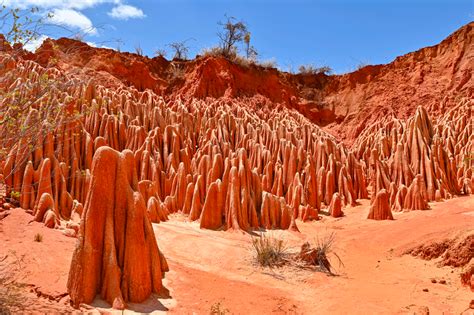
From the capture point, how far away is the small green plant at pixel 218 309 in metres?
6.30

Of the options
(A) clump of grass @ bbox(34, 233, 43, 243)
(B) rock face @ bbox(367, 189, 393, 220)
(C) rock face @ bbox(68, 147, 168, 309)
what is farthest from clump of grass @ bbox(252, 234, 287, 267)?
(B) rock face @ bbox(367, 189, 393, 220)

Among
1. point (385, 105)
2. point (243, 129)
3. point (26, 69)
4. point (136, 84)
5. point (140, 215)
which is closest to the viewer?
point (140, 215)

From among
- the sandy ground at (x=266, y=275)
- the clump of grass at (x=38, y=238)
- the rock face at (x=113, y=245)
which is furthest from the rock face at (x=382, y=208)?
the clump of grass at (x=38, y=238)

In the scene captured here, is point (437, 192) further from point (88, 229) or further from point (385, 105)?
point (88, 229)

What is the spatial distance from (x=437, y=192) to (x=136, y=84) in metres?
16.7

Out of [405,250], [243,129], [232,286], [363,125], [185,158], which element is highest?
[363,125]

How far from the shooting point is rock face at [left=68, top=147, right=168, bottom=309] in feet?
20.0

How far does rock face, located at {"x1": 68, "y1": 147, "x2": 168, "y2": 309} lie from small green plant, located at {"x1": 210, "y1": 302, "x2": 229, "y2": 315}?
0.94m

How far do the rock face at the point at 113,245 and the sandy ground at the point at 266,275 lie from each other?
219 millimetres

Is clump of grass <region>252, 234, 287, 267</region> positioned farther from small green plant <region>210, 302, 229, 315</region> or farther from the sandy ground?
small green plant <region>210, 302, 229, 315</region>

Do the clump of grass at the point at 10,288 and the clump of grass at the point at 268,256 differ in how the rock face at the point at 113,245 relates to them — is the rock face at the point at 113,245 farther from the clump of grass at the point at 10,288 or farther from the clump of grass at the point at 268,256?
the clump of grass at the point at 268,256

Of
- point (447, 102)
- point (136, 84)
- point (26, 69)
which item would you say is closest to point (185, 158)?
point (26, 69)

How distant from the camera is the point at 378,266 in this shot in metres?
10.2

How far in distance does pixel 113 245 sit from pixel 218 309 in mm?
1811
